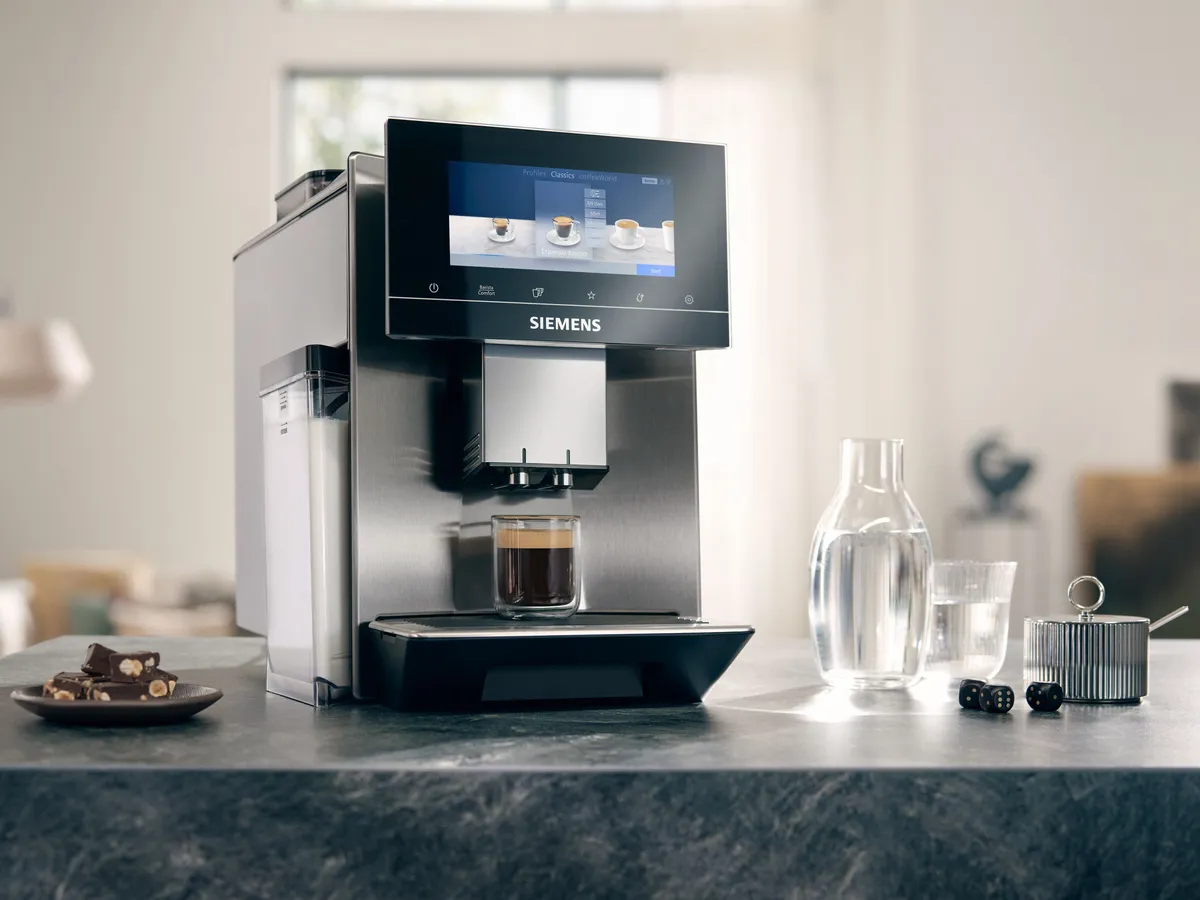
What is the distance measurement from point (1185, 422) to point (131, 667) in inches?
163

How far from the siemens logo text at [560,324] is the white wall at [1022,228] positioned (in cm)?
333

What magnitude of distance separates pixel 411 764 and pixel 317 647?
0.88 feet

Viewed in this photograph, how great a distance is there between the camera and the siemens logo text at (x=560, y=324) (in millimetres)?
936

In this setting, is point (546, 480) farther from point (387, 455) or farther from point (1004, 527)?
point (1004, 527)

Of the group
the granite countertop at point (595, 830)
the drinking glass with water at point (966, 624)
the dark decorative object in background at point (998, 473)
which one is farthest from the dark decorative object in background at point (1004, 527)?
the granite countertop at point (595, 830)

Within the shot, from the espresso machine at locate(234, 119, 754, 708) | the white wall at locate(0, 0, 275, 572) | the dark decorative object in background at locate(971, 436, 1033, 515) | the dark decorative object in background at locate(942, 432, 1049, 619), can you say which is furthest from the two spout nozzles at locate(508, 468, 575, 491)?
the white wall at locate(0, 0, 275, 572)

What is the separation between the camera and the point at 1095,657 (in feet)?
3.04

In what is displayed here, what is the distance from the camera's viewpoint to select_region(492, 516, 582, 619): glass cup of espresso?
93 centimetres

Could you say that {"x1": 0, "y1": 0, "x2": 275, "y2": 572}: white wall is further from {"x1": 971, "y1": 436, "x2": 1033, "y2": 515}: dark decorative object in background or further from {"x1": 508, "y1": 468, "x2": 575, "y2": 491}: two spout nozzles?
{"x1": 508, "y1": 468, "x2": 575, "y2": 491}: two spout nozzles

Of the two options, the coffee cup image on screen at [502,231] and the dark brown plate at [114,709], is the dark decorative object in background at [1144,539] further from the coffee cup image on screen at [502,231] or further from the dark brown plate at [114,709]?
the dark brown plate at [114,709]

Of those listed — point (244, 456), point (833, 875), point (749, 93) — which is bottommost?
point (833, 875)

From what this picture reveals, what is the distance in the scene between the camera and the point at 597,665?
90cm

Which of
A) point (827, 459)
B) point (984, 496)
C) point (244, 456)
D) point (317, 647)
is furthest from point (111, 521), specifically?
point (317, 647)

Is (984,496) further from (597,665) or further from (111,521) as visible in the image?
(597,665)
